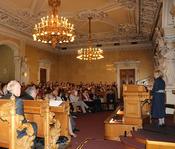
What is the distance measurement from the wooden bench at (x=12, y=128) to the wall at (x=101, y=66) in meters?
13.3

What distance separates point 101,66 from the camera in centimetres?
1706

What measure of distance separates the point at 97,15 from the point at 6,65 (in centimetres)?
689

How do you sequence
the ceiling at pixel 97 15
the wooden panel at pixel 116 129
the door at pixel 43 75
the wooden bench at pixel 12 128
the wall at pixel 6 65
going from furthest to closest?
the door at pixel 43 75 → the wall at pixel 6 65 → the ceiling at pixel 97 15 → the wooden panel at pixel 116 129 → the wooden bench at pixel 12 128

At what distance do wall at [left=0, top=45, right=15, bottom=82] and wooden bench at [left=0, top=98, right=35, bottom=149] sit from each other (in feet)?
37.9

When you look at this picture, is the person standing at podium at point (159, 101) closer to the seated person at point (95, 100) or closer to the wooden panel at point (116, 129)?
the wooden panel at point (116, 129)

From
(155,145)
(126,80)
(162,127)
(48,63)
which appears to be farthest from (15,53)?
(155,145)

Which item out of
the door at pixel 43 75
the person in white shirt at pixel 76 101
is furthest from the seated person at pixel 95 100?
the door at pixel 43 75

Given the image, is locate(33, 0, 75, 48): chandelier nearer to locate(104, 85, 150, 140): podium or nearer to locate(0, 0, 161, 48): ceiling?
locate(0, 0, 161, 48): ceiling

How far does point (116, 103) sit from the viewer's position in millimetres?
14844

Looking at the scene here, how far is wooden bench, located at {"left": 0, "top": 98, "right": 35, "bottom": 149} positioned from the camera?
335 centimetres

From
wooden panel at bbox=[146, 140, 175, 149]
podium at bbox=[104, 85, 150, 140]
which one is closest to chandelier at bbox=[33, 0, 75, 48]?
podium at bbox=[104, 85, 150, 140]

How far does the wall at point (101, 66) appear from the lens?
16219 mm

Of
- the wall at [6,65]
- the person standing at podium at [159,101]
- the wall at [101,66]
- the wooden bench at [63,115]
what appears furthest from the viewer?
the wall at [101,66]

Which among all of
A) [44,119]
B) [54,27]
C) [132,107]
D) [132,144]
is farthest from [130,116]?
[54,27]
